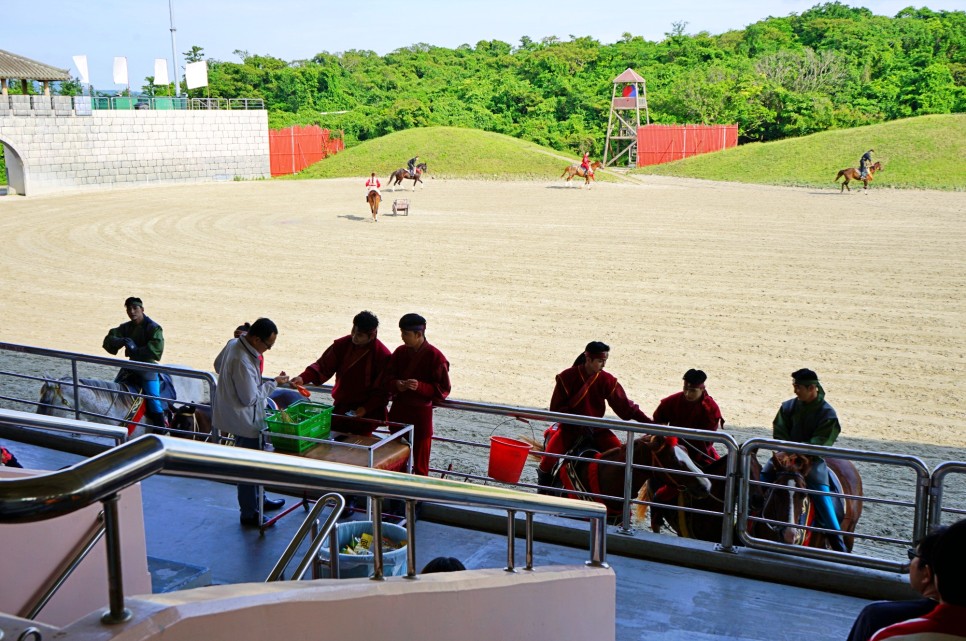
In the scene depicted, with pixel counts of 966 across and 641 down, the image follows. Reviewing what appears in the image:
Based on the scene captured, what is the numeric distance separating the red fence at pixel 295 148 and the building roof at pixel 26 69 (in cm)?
1047

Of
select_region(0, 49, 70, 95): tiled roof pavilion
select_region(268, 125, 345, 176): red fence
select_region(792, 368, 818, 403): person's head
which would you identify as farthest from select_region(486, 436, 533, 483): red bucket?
select_region(268, 125, 345, 176): red fence

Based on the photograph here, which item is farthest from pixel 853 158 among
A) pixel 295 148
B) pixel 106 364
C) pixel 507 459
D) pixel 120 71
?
pixel 106 364

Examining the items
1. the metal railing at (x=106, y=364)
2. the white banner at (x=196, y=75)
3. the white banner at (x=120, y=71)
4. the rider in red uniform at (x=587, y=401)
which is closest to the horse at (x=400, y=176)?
the white banner at (x=196, y=75)

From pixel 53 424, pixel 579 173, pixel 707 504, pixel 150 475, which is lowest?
pixel 707 504

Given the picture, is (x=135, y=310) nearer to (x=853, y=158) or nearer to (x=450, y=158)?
(x=853, y=158)

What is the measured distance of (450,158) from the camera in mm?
46188

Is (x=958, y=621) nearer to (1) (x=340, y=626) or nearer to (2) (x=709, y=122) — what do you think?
(1) (x=340, y=626)

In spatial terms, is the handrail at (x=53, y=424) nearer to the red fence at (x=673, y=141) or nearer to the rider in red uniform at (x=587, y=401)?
the rider in red uniform at (x=587, y=401)

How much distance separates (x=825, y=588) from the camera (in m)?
5.59

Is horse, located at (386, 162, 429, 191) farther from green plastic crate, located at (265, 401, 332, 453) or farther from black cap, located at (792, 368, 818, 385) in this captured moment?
black cap, located at (792, 368, 818, 385)

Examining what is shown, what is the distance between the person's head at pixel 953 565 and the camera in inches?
104

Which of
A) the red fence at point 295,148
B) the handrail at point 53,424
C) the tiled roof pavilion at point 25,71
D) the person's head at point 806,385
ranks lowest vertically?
the person's head at point 806,385

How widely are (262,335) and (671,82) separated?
6185 cm

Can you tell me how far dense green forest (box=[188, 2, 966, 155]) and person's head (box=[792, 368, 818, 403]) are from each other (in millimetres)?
48497
